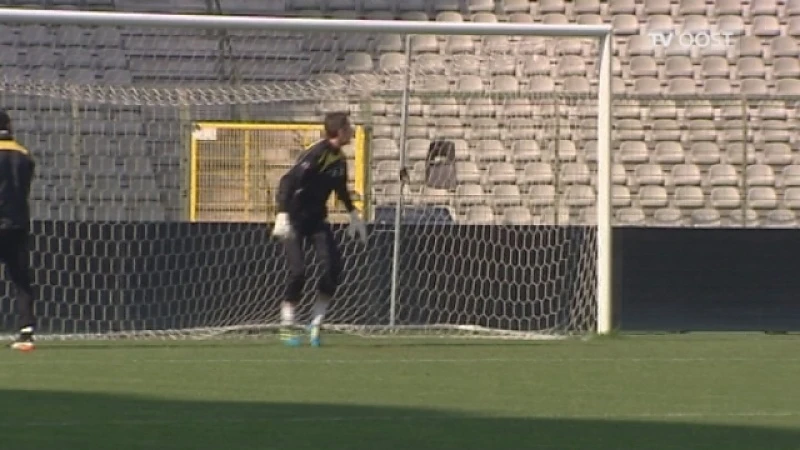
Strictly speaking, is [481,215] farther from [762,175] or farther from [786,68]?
[786,68]

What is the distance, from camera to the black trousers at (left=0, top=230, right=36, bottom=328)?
46.1ft

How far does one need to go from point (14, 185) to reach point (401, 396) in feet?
15.9

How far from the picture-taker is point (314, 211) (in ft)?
48.4

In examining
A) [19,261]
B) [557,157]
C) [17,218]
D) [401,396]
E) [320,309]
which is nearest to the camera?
[401,396]

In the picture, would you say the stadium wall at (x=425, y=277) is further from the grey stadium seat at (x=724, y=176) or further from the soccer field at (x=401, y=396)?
the grey stadium seat at (x=724, y=176)

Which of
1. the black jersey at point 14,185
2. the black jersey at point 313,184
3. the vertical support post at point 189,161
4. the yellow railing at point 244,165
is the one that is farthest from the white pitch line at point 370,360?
the vertical support post at point 189,161

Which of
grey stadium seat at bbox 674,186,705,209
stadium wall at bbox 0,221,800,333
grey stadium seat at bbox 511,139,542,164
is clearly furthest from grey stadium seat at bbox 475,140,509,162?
grey stadium seat at bbox 674,186,705,209

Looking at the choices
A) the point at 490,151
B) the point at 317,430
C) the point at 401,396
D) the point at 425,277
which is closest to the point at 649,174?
the point at 490,151

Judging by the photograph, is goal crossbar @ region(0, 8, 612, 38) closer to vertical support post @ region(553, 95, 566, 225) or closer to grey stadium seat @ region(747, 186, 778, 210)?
vertical support post @ region(553, 95, 566, 225)

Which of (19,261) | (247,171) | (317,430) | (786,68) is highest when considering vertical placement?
(786,68)

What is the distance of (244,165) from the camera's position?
17484mm

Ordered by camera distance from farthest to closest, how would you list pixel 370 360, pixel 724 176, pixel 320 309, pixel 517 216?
pixel 724 176 < pixel 517 216 < pixel 320 309 < pixel 370 360

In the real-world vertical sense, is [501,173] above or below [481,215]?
above

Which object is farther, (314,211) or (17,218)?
(314,211)
